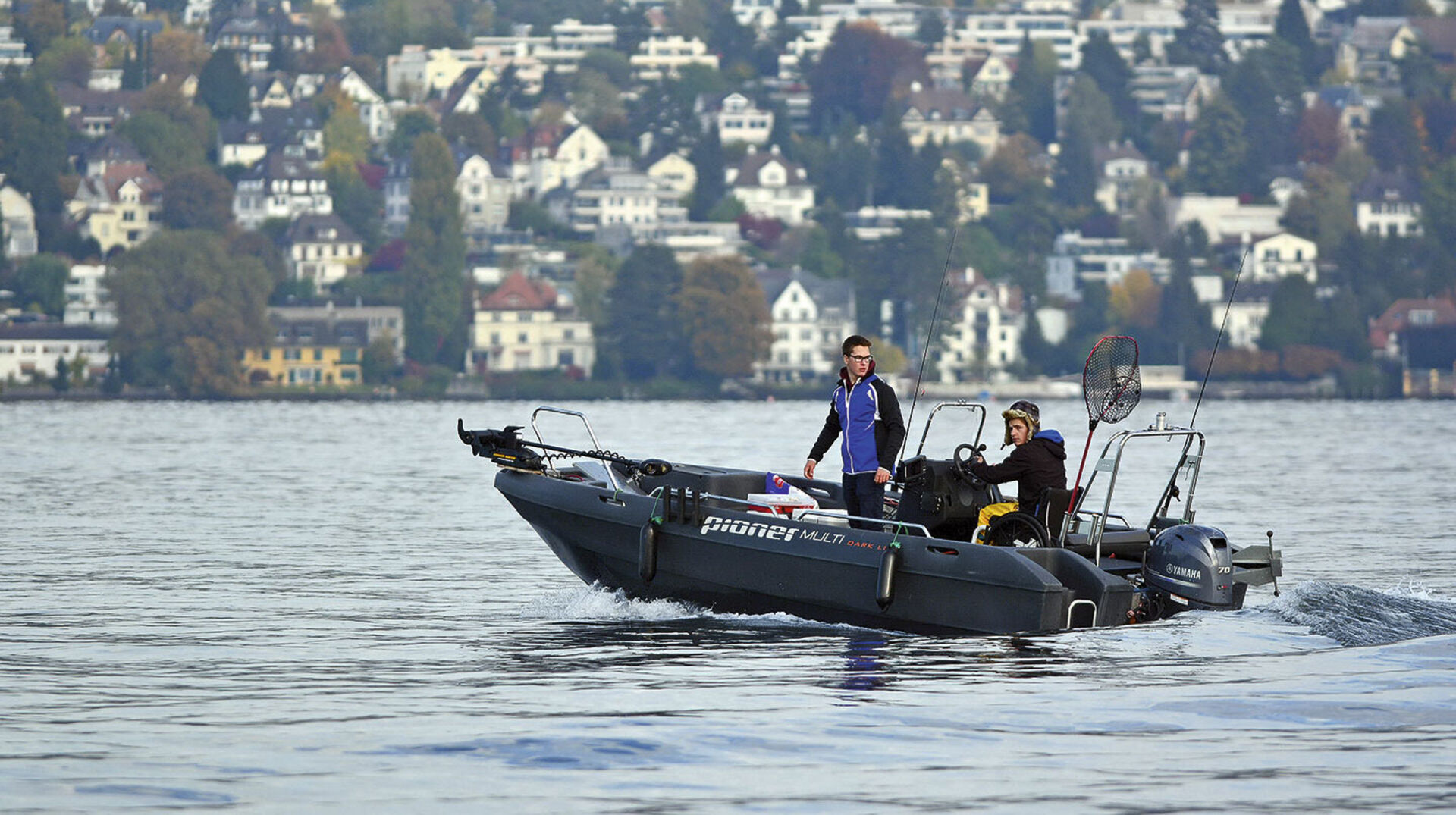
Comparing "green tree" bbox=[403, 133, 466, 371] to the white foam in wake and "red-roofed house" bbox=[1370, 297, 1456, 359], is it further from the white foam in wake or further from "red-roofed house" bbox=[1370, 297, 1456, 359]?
the white foam in wake

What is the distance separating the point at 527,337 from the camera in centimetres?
14438

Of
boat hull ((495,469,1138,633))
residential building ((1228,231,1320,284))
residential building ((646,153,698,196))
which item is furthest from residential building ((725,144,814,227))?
boat hull ((495,469,1138,633))

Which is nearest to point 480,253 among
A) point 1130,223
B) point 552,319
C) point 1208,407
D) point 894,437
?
point 552,319

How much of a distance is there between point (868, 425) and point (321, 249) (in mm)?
151402

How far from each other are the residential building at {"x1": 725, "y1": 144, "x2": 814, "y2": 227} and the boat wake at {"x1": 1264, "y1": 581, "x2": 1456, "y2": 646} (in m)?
170

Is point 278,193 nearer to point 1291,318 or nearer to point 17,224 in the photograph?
point 17,224

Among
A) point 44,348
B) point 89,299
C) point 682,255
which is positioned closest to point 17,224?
point 89,299

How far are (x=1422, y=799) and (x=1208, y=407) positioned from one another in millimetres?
112370

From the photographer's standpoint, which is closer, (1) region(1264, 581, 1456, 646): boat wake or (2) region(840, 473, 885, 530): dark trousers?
(1) region(1264, 581, 1456, 646): boat wake

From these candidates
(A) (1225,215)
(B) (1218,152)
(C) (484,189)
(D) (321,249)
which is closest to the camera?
(D) (321,249)

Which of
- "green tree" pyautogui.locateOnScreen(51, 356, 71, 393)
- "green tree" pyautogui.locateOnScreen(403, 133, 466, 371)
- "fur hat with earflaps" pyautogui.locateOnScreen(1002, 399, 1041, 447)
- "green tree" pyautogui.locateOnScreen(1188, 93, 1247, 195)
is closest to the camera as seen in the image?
"fur hat with earflaps" pyautogui.locateOnScreen(1002, 399, 1041, 447)

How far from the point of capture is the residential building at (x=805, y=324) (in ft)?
475

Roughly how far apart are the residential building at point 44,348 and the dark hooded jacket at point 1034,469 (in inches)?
4767

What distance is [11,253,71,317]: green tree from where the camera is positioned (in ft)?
481
